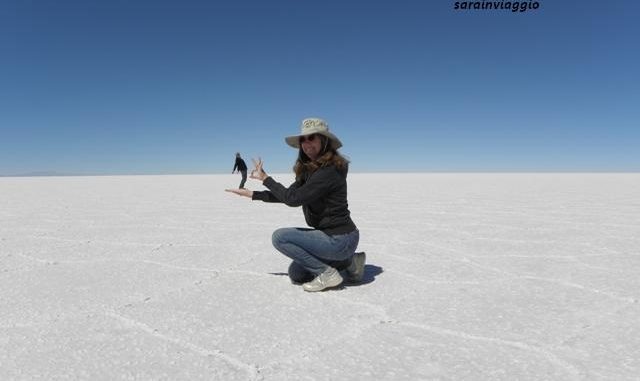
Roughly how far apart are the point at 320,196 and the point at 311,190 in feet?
0.20

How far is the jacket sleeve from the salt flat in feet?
1.69

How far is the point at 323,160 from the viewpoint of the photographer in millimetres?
2486

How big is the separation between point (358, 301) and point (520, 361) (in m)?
0.90

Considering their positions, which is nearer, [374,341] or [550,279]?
[374,341]

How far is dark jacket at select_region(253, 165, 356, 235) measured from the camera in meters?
2.44

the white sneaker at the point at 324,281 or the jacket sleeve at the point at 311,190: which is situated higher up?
the jacket sleeve at the point at 311,190

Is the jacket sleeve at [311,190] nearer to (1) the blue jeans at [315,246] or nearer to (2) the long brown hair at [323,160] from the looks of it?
(2) the long brown hair at [323,160]

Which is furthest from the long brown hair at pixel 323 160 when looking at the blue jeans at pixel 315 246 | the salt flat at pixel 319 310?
the salt flat at pixel 319 310

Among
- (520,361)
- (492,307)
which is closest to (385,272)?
(492,307)

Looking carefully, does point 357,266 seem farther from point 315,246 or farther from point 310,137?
point 310,137

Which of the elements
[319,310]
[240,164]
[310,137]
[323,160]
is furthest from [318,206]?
[240,164]

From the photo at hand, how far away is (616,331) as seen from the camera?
6.44ft

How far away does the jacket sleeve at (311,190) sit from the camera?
2430 mm

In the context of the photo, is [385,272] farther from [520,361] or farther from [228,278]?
[520,361]
